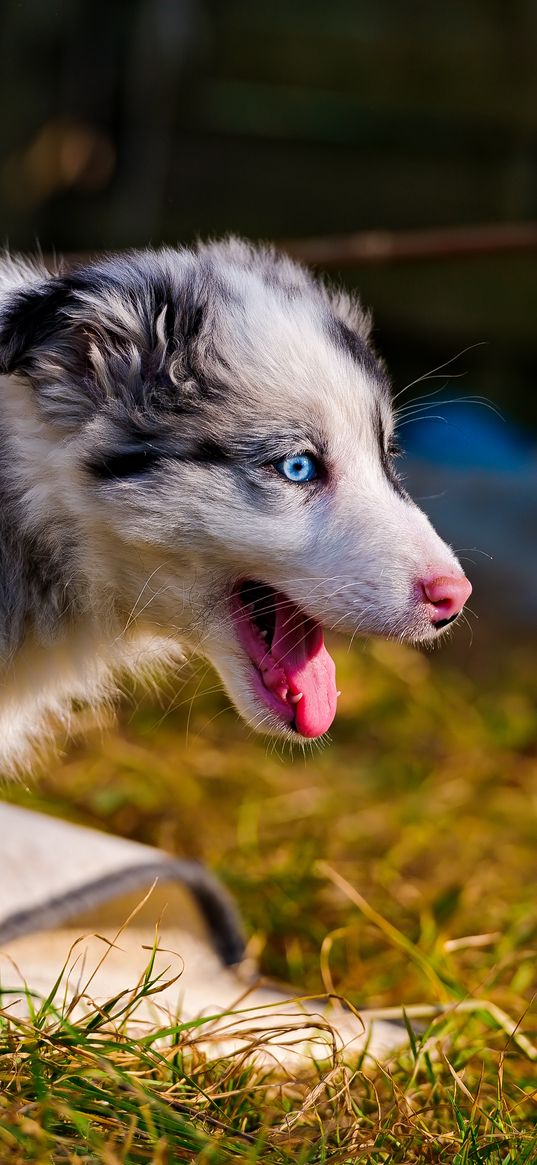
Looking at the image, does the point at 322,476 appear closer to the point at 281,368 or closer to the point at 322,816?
the point at 281,368

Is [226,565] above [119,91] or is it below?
below

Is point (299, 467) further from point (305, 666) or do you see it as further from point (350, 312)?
point (350, 312)

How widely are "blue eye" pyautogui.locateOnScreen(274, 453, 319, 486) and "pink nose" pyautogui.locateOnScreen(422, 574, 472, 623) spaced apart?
10.6 inches

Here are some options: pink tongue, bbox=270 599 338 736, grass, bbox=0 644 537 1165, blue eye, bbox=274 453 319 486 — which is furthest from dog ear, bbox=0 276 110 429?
grass, bbox=0 644 537 1165

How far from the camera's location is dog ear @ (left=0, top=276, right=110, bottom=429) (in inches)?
79.0

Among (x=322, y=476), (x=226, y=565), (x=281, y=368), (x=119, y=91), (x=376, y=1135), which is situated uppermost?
(x=119, y=91)

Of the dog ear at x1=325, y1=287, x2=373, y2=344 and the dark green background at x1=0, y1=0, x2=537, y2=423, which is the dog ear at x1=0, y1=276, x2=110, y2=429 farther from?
the dark green background at x1=0, y1=0, x2=537, y2=423

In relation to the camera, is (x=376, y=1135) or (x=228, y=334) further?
(x=228, y=334)

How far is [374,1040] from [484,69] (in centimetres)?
586

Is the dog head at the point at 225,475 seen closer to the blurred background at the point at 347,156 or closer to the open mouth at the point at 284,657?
the open mouth at the point at 284,657

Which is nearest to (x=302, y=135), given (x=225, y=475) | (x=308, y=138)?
(x=308, y=138)

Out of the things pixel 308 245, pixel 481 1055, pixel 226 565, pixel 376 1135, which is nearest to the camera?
pixel 376 1135

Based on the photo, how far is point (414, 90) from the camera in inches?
275

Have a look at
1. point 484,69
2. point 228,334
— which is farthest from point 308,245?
point 484,69
